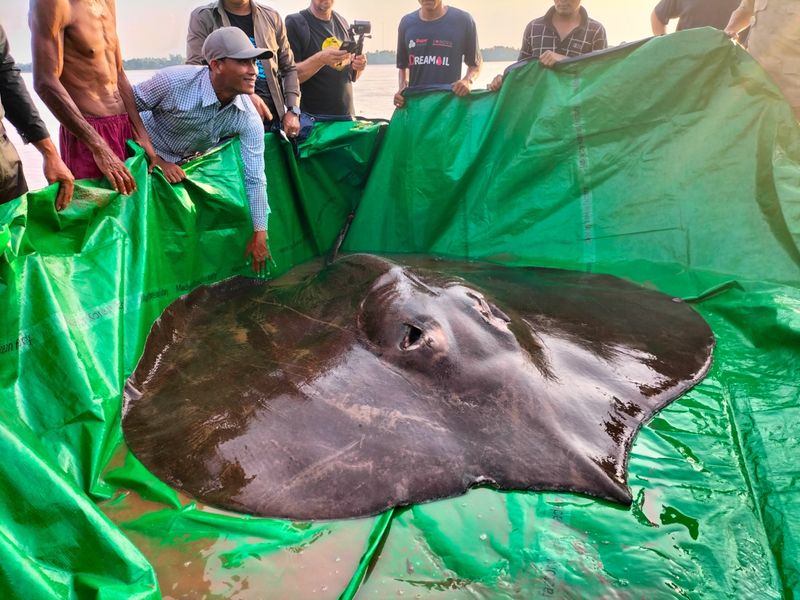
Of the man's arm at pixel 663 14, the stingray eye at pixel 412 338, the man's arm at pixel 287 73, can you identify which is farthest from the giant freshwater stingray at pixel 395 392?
the man's arm at pixel 663 14

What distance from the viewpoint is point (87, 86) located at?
3.67 meters

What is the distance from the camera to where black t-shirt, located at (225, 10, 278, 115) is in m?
4.84

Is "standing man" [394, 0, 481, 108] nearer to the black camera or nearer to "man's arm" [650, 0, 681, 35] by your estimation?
the black camera

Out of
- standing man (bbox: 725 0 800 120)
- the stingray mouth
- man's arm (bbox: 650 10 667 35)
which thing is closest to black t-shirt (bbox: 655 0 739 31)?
man's arm (bbox: 650 10 667 35)

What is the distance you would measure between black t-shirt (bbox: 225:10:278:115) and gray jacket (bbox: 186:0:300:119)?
0.17ft

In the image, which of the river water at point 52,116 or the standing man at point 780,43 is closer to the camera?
the standing man at point 780,43

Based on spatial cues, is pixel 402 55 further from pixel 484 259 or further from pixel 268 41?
pixel 484 259

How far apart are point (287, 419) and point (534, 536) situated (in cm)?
105

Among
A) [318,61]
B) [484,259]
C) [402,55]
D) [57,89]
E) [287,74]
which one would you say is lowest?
[484,259]

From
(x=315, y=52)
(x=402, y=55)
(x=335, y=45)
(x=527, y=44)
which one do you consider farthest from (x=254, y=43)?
(x=527, y=44)

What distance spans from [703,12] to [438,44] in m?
2.61

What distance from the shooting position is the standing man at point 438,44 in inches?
228

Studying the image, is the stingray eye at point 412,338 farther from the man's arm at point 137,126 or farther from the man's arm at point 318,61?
the man's arm at point 318,61

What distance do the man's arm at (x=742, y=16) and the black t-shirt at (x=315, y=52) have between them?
3.42 m
